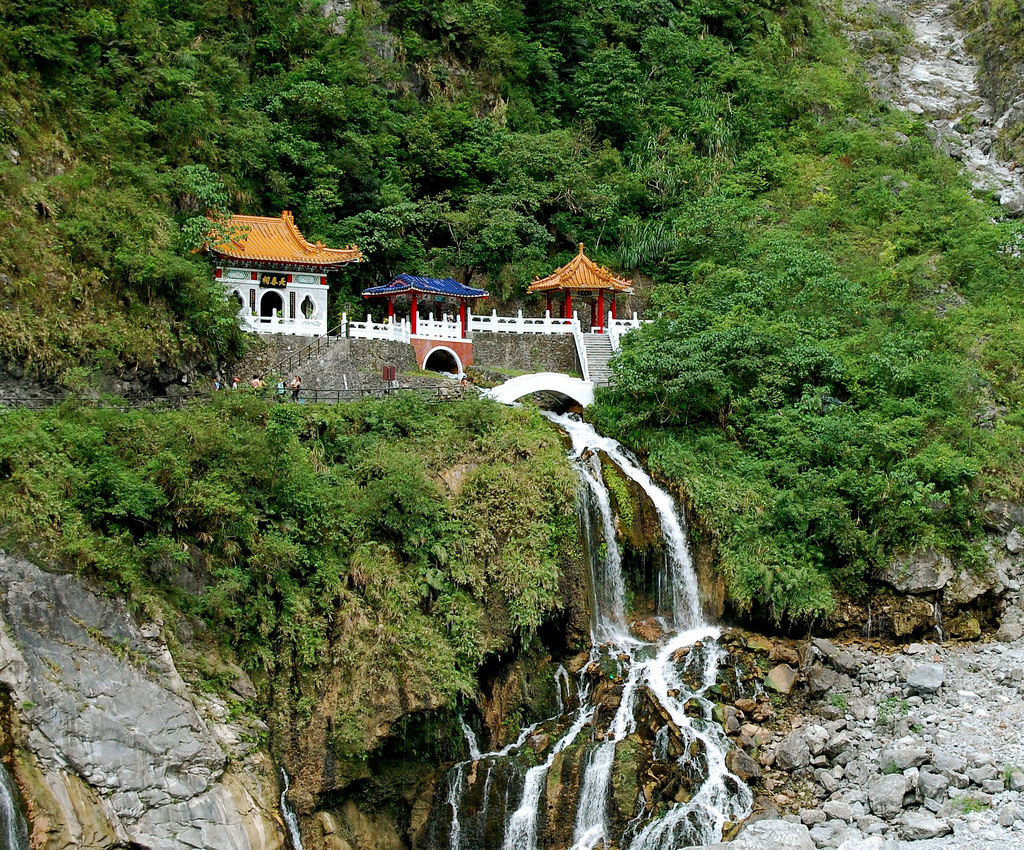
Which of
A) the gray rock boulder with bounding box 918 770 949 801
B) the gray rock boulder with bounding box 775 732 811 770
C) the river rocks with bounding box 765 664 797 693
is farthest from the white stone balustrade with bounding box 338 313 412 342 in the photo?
the gray rock boulder with bounding box 918 770 949 801

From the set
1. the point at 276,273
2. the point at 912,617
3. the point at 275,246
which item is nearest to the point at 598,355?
the point at 276,273

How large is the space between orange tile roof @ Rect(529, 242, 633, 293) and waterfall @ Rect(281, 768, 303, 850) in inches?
757

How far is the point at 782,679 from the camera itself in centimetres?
1878

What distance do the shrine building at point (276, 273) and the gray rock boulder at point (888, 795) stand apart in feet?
58.1

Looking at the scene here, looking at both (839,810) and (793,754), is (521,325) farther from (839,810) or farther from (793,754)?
(839,810)

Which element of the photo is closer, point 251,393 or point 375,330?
point 251,393

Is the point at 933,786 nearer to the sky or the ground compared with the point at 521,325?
nearer to the ground

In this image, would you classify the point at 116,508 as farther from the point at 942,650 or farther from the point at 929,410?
the point at 929,410

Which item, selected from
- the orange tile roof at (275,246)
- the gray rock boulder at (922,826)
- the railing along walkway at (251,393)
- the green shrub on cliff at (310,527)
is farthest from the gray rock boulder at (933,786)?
the orange tile roof at (275,246)

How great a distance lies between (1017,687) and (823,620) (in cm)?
410

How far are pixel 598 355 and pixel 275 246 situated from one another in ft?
33.6

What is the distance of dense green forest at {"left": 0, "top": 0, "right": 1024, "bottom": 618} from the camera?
21.6 meters

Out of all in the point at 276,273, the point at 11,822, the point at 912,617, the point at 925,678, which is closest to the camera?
the point at 11,822

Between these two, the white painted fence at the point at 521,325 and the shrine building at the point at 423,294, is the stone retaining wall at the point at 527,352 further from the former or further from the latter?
the shrine building at the point at 423,294
